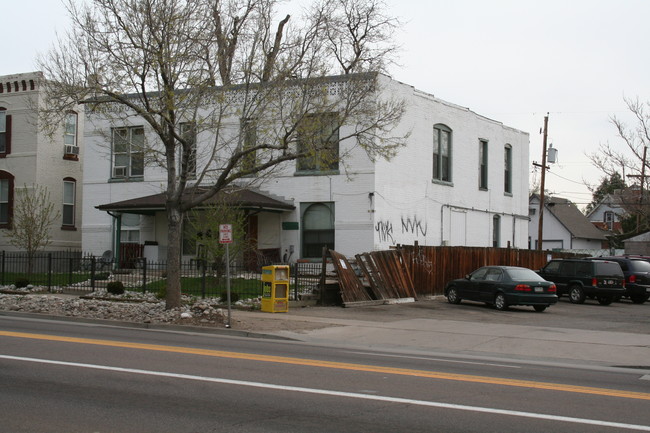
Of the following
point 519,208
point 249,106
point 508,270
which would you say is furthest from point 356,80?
point 519,208

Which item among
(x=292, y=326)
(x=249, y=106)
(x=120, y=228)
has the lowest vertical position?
(x=292, y=326)

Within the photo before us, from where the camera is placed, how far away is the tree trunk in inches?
749

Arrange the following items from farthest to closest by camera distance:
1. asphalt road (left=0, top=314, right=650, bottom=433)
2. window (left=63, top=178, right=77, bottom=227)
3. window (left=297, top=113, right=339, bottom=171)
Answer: window (left=63, top=178, right=77, bottom=227) < window (left=297, top=113, right=339, bottom=171) < asphalt road (left=0, top=314, right=650, bottom=433)

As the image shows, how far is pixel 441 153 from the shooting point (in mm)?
34906

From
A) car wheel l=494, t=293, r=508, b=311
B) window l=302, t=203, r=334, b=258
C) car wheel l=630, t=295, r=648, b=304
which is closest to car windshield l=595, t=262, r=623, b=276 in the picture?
car wheel l=630, t=295, r=648, b=304

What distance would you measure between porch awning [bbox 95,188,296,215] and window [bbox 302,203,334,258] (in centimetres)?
79

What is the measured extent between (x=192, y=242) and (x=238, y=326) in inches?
604

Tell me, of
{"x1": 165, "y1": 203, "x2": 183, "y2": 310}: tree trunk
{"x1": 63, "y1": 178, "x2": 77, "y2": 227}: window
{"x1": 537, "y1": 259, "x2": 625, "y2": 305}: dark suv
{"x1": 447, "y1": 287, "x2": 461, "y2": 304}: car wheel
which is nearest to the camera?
{"x1": 165, "y1": 203, "x2": 183, "y2": 310}: tree trunk

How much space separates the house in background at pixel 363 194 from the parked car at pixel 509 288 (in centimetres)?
591

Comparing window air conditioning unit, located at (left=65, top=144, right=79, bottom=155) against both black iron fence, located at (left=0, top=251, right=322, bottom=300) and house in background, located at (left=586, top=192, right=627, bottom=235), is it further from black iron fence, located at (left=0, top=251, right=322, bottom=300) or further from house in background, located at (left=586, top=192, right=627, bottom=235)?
house in background, located at (left=586, top=192, right=627, bottom=235)

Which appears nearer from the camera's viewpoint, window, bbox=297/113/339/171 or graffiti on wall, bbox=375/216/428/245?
window, bbox=297/113/339/171

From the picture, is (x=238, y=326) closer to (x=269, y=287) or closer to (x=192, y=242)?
(x=269, y=287)

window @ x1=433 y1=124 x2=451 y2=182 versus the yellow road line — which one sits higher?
window @ x1=433 y1=124 x2=451 y2=182

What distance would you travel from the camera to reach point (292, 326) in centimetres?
1852
